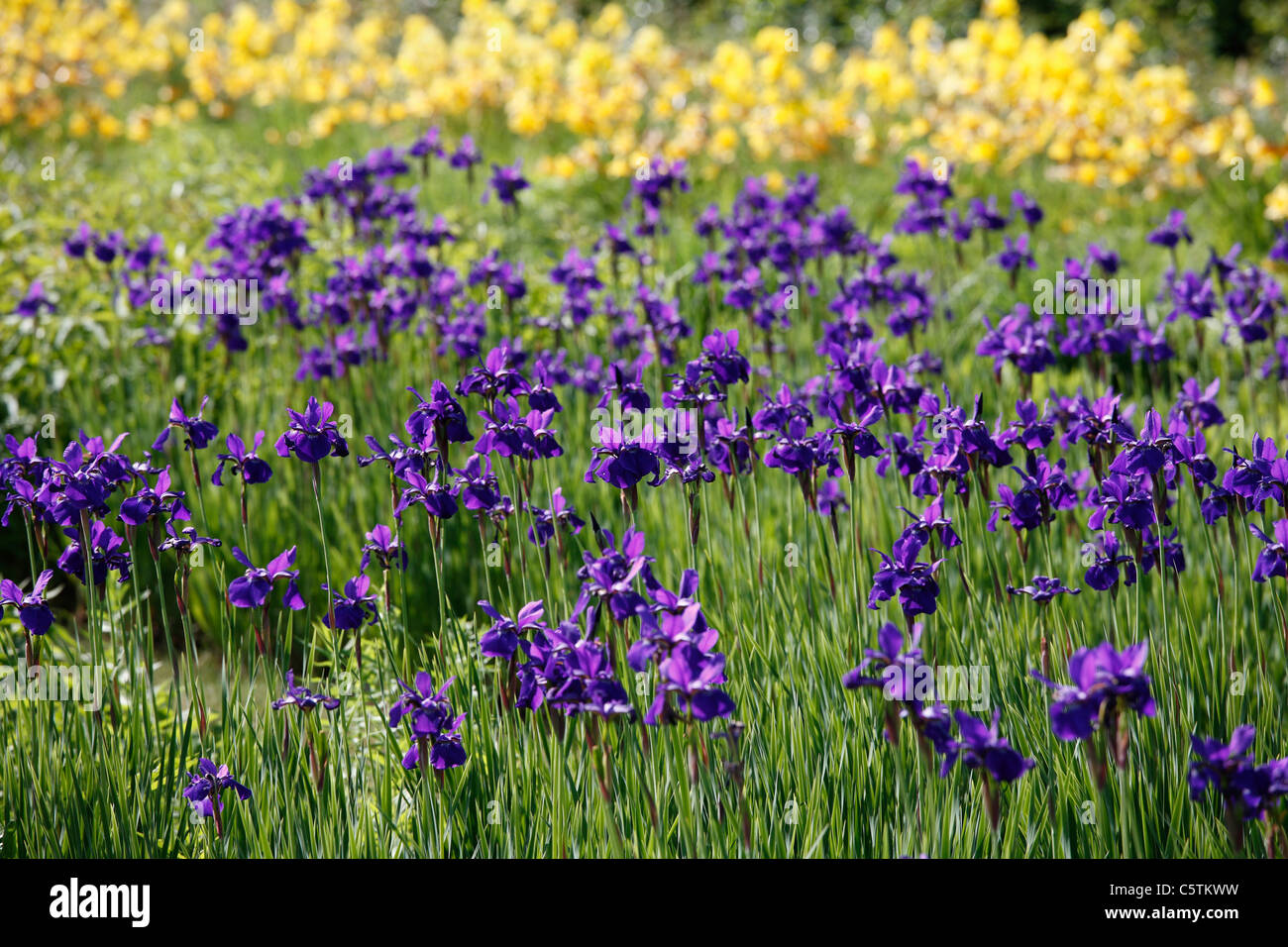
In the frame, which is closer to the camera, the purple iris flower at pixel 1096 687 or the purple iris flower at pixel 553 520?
the purple iris flower at pixel 1096 687

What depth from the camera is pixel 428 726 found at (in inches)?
81.3

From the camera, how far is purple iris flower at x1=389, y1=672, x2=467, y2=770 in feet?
6.82

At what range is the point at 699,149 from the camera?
8.43 meters

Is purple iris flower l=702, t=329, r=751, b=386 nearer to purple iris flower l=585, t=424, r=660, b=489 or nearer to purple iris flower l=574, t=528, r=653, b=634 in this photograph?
purple iris flower l=585, t=424, r=660, b=489

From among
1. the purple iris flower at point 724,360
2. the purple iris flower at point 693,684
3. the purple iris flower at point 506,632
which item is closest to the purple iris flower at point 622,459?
the purple iris flower at point 506,632

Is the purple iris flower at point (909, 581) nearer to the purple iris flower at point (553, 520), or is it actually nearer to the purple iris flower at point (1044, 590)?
the purple iris flower at point (1044, 590)

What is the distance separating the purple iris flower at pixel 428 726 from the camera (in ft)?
6.82

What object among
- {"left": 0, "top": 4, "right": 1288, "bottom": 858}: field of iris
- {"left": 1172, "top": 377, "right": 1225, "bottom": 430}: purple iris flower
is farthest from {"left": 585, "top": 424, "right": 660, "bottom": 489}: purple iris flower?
{"left": 1172, "top": 377, "right": 1225, "bottom": 430}: purple iris flower

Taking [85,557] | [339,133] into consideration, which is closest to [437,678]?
[85,557]

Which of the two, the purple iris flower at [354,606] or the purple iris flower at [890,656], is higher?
the purple iris flower at [354,606]

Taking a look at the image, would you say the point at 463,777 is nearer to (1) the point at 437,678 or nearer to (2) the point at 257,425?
(1) the point at 437,678

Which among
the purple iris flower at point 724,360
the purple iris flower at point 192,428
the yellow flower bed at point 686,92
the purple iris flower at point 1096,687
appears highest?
the yellow flower bed at point 686,92

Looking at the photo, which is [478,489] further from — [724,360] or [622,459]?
[724,360]

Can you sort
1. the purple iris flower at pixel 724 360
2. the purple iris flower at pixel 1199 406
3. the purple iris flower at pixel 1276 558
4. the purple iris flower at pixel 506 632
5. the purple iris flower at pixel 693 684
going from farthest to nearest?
1. the purple iris flower at pixel 1199 406
2. the purple iris flower at pixel 724 360
3. the purple iris flower at pixel 1276 558
4. the purple iris flower at pixel 506 632
5. the purple iris flower at pixel 693 684
